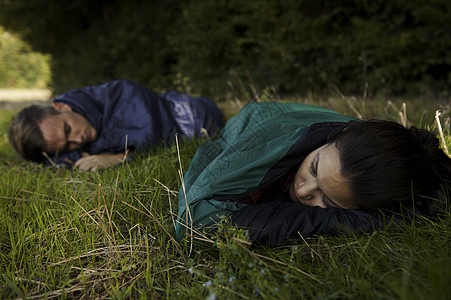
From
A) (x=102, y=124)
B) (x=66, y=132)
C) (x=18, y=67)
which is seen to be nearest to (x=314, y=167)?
(x=102, y=124)

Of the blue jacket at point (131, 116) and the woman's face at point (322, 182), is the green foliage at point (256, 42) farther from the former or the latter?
the woman's face at point (322, 182)

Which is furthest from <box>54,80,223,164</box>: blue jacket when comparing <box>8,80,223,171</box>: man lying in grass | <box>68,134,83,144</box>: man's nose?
<box>68,134,83,144</box>: man's nose

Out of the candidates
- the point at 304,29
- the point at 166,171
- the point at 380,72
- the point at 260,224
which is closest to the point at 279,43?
the point at 304,29

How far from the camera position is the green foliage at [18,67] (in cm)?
1764

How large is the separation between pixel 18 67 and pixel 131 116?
2014cm

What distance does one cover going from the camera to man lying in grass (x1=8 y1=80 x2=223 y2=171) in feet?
9.11

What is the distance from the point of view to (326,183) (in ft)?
4.71

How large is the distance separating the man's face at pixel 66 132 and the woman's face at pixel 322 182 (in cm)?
220

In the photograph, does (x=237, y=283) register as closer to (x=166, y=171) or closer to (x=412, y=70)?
(x=166, y=171)

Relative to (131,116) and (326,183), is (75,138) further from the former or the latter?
(326,183)

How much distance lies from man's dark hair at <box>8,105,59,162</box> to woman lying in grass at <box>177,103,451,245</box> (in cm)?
187

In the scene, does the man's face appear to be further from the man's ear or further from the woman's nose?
the woman's nose

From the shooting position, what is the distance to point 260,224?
1367 mm

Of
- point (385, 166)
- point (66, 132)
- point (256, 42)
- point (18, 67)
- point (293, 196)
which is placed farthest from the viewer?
point (18, 67)
